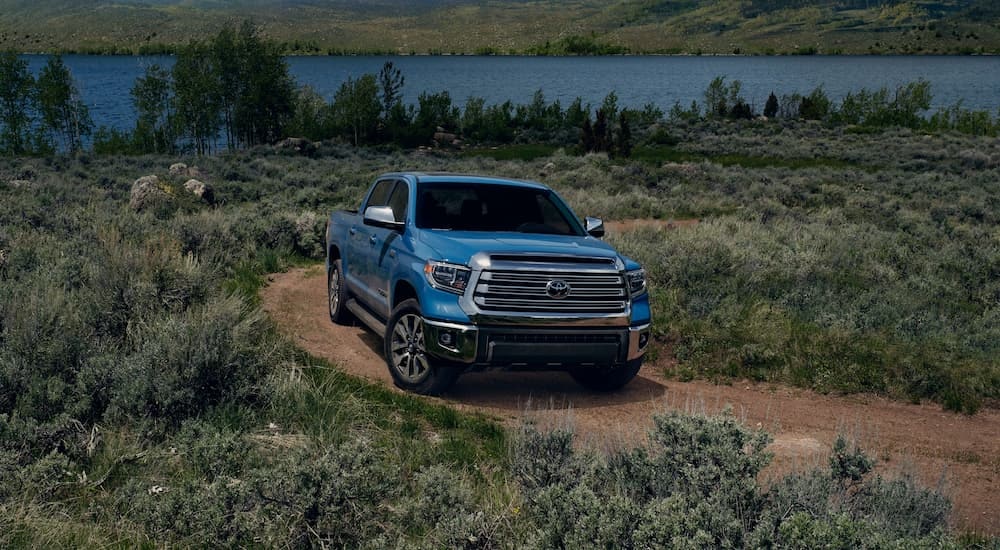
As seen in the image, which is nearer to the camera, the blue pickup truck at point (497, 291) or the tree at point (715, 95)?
the blue pickup truck at point (497, 291)

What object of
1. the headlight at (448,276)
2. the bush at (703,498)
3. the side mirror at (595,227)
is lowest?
the bush at (703,498)

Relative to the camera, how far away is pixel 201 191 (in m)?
24.0

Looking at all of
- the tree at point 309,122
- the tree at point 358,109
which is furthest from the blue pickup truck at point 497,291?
the tree at point 309,122

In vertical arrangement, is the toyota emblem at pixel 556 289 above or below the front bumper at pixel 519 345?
above

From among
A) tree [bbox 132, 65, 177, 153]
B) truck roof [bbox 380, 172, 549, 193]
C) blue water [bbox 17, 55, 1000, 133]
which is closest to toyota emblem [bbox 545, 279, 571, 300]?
truck roof [bbox 380, 172, 549, 193]

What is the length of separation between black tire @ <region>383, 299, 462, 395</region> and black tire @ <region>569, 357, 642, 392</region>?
64.2 inches

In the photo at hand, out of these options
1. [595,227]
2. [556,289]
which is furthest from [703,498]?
[595,227]

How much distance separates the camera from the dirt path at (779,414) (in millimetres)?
6578

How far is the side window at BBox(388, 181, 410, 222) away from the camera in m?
9.40

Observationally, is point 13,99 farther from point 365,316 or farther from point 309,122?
point 365,316

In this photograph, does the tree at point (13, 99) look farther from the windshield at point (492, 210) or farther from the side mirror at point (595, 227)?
the side mirror at point (595, 227)

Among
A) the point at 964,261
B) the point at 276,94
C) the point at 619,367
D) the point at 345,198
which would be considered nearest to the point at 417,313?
the point at 619,367

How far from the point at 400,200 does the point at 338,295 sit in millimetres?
1948

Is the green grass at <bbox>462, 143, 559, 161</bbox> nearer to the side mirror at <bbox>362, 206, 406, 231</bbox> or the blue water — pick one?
the side mirror at <bbox>362, 206, 406, 231</bbox>
